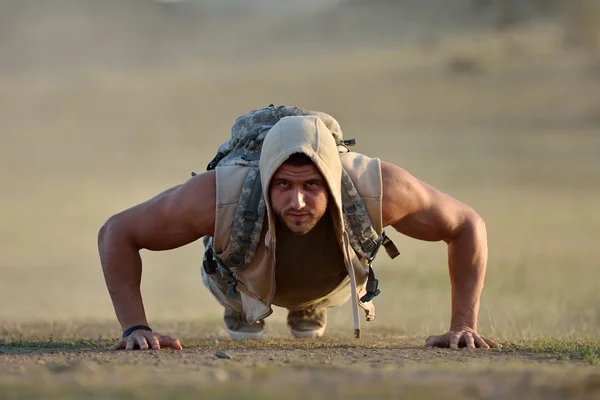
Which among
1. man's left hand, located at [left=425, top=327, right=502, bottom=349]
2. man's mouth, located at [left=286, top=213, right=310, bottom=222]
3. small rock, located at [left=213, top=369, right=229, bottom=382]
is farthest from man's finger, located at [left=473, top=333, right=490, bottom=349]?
small rock, located at [left=213, top=369, right=229, bottom=382]

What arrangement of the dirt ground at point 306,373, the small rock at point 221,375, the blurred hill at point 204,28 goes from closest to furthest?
the dirt ground at point 306,373 < the small rock at point 221,375 < the blurred hill at point 204,28

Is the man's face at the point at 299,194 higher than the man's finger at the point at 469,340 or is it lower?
higher

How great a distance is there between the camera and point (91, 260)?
72.0 ft

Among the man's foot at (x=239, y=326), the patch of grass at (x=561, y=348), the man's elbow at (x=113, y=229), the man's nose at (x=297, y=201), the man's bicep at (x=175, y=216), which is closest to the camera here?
the patch of grass at (x=561, y=348)

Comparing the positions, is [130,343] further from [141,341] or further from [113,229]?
[113,229]

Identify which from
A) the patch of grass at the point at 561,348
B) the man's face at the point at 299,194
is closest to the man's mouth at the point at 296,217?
the man's face at the point at 299,194

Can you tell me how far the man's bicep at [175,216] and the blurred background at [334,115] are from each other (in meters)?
3.12

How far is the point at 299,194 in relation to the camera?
6.43 metres

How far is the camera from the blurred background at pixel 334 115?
17.1m

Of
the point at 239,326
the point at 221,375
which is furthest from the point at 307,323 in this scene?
the point at 221,375

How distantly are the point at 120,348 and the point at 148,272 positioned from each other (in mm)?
15257

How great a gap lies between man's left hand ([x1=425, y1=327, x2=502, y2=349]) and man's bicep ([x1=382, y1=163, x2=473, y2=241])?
2.28 ft

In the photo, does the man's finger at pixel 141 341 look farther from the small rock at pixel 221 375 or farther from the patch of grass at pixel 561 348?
the patch of grass at pixel 561 348

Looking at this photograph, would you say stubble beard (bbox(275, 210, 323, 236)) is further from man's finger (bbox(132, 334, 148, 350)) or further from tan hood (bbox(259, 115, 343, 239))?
man's finger (bbox(132, 334, 148, 350))
